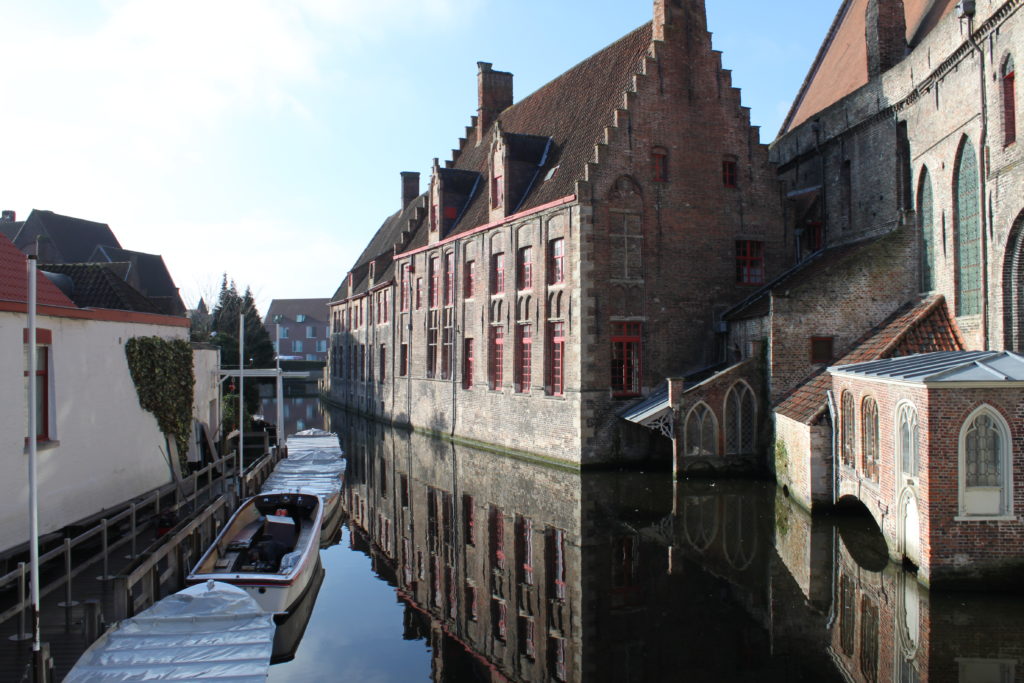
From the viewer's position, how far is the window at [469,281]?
94.4 ft

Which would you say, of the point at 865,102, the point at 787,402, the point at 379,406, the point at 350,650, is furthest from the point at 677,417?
the point at 379,406

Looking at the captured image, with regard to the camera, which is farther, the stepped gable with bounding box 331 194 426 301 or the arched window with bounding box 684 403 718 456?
the stepped gable with bounding box 331 194 426 301

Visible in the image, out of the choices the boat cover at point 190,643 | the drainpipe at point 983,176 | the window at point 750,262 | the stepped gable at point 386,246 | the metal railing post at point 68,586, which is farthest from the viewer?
the stepped gable at point 386,246

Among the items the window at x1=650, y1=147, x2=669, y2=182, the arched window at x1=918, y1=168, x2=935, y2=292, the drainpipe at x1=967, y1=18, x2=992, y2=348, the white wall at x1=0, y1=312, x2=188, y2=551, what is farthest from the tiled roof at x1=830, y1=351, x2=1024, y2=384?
the white wall at x1=0, y1=312, x2=188, y2=551

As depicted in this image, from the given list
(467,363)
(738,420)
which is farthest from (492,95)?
(738,420)

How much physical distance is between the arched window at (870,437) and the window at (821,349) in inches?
209

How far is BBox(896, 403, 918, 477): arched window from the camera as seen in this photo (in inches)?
443

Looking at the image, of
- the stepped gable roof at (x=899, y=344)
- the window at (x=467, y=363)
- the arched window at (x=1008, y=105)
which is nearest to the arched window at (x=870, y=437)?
the stepped gable roof at (x=899, y=344)

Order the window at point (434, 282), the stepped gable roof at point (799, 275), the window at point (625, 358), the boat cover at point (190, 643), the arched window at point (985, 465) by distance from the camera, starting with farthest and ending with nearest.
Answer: the window at point (434, 282), the window at point (625, 358), the stepped gable roof at point (799, 275), the arched window at point (985, 465), the boat cover at point (190, 643)

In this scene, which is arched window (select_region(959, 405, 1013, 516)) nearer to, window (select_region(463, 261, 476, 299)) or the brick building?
the brick building

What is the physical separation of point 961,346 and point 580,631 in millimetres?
11770

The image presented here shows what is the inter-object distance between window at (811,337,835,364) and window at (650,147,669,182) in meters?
6.51

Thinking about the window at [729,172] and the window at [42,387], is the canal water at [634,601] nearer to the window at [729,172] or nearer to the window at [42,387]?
the window at [42,387]

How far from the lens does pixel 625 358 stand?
22.2 metres
